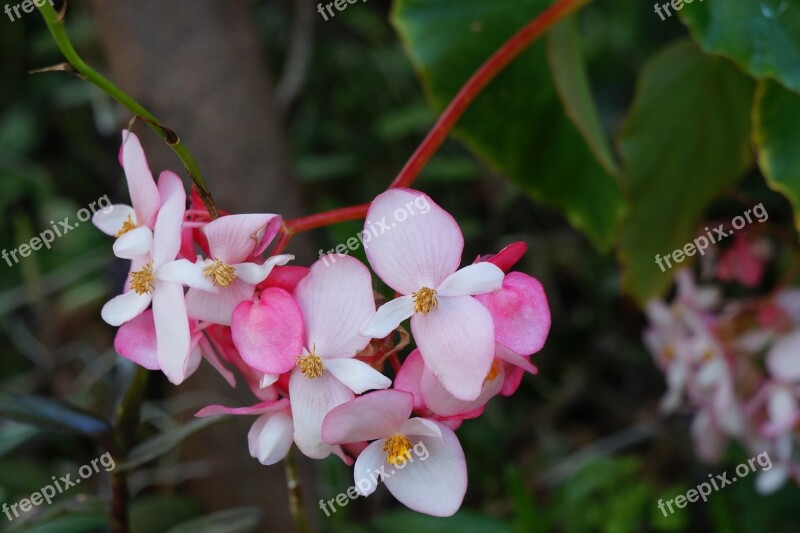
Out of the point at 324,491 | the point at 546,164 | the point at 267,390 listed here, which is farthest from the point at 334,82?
the point at 267,390

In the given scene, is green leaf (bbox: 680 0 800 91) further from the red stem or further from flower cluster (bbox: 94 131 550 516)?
flower cluster (bbox: 94 131 550 516)

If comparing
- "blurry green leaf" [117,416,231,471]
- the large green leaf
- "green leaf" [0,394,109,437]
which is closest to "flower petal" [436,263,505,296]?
"blurry green leaf" [117,416,231,471]

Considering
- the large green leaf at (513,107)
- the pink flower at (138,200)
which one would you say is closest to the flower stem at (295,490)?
the pink flower at (138,200)

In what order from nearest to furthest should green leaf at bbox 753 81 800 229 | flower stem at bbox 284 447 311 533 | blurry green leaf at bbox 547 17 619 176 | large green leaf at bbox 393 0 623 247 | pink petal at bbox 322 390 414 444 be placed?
pink petal at bbox 322 390 414 444 < flower stem at bbox 284 447 311 533 < green leaf at bbox 753 81 800 229 < blurry green leaf at bbox 547 17 619 176 < large green leaf at bbox 393 0 623 247

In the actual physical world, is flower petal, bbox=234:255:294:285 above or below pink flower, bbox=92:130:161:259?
below

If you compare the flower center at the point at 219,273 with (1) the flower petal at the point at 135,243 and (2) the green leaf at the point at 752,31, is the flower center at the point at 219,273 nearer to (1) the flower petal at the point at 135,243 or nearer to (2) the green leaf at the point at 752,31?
(1) the flower petal at the point at 135,243

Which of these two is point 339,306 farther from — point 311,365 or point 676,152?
point 676,152

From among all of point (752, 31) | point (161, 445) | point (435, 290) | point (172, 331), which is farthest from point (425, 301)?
point (752, 31)
